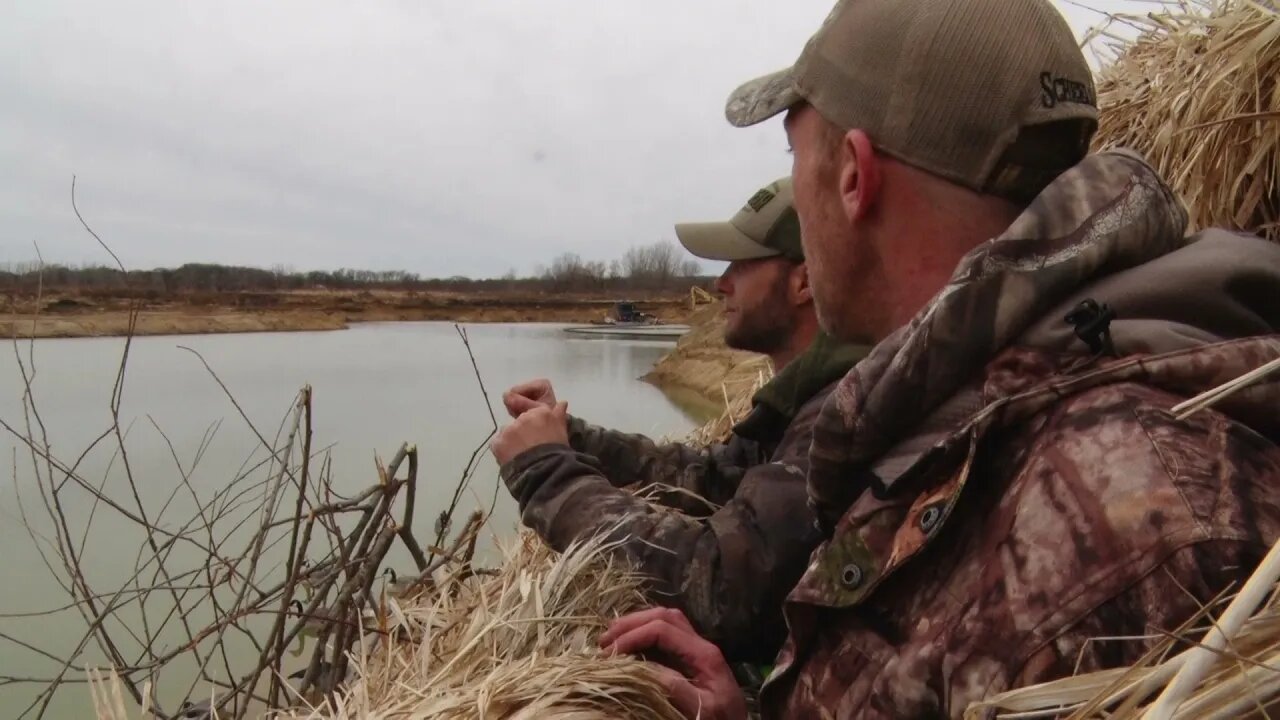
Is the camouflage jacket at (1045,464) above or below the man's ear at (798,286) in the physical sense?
below

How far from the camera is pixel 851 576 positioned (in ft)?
3.09

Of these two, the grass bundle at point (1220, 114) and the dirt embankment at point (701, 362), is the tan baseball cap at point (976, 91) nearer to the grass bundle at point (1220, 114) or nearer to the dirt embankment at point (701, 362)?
the grass bundle at point (1220, 114)

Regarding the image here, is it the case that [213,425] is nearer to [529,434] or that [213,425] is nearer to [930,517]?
[529,434]

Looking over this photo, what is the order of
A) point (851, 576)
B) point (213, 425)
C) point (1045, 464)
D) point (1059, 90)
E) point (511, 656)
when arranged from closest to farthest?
point (1045, 464)
point (851, 576)
point (1059, 90)
point (511, 656)
point (213, 425)

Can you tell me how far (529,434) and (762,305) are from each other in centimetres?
78

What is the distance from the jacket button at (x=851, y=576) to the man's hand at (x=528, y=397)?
117cm

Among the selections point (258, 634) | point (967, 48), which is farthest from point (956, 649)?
point (258, 634)

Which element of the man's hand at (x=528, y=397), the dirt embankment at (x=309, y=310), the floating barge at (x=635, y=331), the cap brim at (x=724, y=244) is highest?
the cap brim at (x=724, y=244)

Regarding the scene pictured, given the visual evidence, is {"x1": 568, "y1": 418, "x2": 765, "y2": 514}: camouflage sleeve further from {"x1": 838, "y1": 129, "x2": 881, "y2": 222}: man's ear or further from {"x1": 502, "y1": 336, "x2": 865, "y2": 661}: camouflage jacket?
{"x1": 838, "y1": 129, "x2": 881, "y2": 222}: man's ear

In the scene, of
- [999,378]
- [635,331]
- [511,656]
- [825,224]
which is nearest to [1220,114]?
[825,224]

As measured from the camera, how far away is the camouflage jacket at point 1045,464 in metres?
0.69

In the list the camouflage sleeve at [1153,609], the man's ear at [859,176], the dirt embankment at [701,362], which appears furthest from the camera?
the dirt embankment at [701,362]

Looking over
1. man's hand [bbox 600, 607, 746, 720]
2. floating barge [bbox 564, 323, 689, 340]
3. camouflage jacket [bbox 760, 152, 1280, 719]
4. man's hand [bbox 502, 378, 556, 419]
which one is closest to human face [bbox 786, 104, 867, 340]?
camouflage jacket [bbox 760, 152, 1280, 719]

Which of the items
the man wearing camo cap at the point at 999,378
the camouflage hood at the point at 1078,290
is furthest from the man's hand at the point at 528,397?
the camouflage hood at the point at 1078,290
